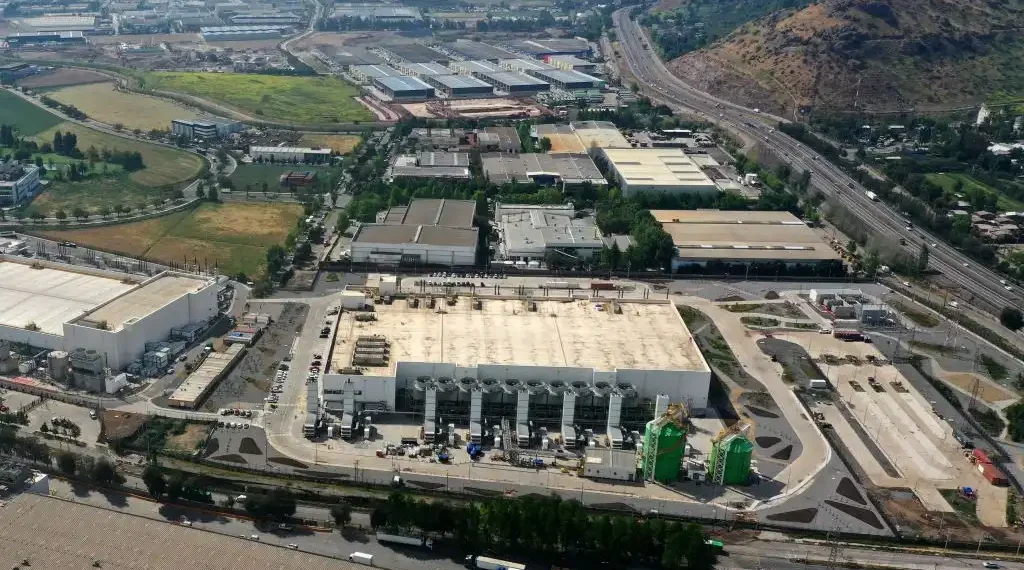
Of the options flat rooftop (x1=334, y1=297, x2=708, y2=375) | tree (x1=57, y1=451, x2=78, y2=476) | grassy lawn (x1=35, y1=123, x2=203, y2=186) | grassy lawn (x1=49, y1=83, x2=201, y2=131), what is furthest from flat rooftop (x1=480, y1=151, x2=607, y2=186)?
tree (x1=57, y1=451, x2=78, y2=476)

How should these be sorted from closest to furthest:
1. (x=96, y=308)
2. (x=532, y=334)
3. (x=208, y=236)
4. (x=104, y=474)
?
(x=104, y=474) → (x=532, y=334) → (x=96, y=308) → (x=208, y=236)

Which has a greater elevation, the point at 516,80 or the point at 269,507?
the point at 516,80

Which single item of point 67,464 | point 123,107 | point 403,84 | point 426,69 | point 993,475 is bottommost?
point 67,464

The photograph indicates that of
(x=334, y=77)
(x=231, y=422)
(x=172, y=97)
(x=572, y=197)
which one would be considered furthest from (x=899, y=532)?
(x=334, y=77)

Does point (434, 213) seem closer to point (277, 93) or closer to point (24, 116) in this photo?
point (277, 93)

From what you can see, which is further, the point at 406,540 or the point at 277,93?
the point at 277,93

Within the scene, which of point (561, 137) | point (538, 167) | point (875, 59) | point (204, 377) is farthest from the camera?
point (875, 59)

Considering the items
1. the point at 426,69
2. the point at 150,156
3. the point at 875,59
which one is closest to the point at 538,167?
the point at 150,156

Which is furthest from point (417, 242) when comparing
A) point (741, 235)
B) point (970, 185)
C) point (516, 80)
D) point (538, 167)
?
point (516, 80)
